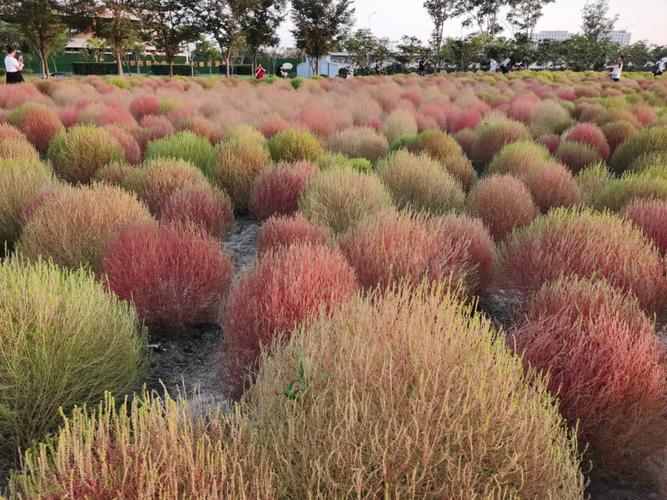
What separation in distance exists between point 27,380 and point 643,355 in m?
2.91

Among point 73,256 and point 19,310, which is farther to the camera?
point 73,256

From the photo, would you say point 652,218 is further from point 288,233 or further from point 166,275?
point 166,275

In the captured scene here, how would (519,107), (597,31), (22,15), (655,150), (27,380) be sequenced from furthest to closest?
(597,31) → (22,15) → (519,107) → (655,150) → (27,380)

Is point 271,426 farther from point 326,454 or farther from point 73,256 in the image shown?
point 73,256

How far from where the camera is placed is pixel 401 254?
12.3ft

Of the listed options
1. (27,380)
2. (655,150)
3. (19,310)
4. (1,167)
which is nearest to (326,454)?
(27,380)

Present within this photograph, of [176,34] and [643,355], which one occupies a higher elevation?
[176,34]

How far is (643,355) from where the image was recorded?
8.21 feet

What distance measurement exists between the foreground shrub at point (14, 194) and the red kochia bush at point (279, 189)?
2.23 metres

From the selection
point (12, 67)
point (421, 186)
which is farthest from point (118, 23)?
point (421, 186)

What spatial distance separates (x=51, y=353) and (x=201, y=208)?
2.91 meters

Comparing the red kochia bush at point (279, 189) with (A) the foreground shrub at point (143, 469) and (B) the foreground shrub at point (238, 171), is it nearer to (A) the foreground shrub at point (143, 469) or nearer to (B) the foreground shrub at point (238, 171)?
(B) the foreground shrub at point (238, 171)

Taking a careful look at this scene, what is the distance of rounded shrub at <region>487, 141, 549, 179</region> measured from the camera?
7.01m

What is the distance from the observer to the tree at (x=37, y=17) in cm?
2548
